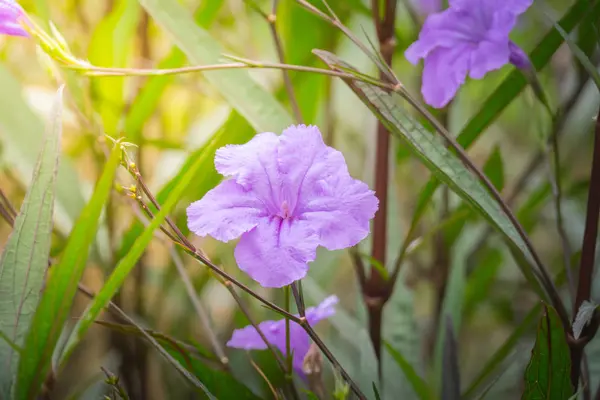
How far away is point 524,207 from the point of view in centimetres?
71

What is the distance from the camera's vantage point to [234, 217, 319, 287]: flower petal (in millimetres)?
364

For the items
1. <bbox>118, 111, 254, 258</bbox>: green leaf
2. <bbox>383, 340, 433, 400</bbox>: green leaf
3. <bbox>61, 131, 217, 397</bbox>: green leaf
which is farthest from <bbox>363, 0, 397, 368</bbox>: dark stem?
<bbox>61, 131, 217, 397</bbox>: green leaf

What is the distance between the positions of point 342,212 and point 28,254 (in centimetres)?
21

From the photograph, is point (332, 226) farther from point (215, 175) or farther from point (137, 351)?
point (137, 351)

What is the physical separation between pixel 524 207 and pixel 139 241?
52cm

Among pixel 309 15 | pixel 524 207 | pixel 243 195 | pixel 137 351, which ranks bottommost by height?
pixel 137 351

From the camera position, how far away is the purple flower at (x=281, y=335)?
0.48 metres

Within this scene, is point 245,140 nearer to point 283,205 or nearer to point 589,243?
point 283,205

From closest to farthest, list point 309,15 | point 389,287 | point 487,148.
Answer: point 389,287 < point 309,15 < point 487,148

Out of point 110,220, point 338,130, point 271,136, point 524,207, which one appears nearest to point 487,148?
point 338,130

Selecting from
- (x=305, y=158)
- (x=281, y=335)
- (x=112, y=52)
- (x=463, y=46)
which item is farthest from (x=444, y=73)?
(x=112, y=52)

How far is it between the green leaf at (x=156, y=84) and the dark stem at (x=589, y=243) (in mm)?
384

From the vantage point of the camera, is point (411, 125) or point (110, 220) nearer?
point (411, 125)

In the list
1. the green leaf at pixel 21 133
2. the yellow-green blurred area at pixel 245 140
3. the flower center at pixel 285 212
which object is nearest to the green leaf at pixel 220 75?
the yellow-green blurred area at pixel 245 140
